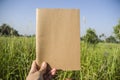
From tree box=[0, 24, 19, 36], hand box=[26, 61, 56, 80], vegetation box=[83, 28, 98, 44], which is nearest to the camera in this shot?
hand box=[26, 61, 56, 80]

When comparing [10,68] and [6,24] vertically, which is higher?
[6,24]

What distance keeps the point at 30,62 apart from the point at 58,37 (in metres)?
1.32

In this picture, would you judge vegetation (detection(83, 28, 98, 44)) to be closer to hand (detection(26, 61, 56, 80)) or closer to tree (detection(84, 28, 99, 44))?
tree (detection(84, 28, 99, 44))

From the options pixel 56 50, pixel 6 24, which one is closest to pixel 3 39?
pixel 6 24

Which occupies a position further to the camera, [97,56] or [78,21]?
[97,56]

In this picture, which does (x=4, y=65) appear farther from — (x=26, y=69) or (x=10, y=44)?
(x=10, y=44)

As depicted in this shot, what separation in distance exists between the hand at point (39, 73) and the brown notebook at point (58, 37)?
0.07ft

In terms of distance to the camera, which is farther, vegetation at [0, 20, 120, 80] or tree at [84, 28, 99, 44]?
tree at [84, 28, 99, 44]

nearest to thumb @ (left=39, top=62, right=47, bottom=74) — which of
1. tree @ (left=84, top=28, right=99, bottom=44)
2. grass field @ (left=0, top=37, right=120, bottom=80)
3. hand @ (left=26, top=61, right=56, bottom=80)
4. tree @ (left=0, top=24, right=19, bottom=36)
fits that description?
hand @ (left=26, top=61, right=56, bottom=80)

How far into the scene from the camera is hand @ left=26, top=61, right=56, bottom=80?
1.04 meters

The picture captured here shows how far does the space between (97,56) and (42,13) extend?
1.74 m

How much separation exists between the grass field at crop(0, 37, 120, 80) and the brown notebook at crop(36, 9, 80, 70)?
107 centimetres

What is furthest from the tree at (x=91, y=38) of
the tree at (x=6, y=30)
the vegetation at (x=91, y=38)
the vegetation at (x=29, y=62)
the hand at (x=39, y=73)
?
the hand at (x=39, y=73)

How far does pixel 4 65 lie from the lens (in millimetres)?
2268
